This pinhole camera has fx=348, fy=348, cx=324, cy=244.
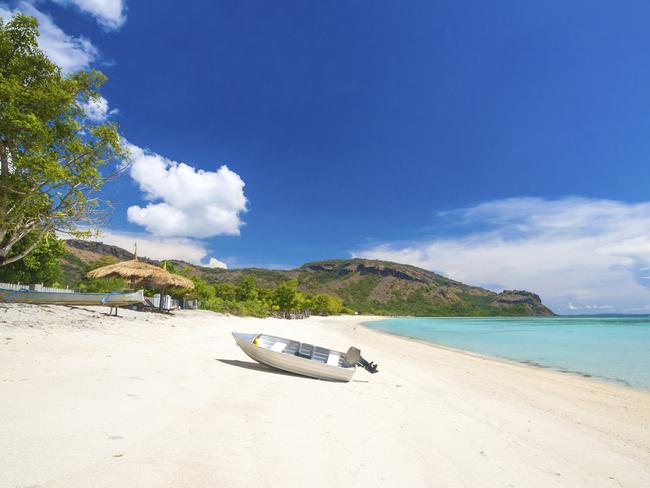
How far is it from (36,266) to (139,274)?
17.8 m

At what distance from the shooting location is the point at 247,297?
197 ft

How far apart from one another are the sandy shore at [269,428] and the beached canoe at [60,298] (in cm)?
897

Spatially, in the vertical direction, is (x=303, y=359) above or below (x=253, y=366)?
above

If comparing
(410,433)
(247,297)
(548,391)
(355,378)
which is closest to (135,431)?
(410,433)

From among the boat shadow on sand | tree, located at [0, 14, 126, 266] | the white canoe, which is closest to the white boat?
the white canoe

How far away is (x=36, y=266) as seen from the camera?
111 feet

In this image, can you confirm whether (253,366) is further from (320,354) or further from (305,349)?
(320,354)

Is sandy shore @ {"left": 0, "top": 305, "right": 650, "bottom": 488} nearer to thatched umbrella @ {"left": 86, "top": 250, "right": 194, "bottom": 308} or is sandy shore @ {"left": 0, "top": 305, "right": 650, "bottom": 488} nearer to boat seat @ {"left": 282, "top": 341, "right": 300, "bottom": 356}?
boat seat @ {"left": 282, "top": 341, "right": 300, "bottom": 356}

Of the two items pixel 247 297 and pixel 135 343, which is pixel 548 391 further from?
pixel 247 297

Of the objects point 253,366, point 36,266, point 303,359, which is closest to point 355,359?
point 303,359

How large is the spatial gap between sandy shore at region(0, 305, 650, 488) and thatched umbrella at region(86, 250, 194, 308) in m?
15.0

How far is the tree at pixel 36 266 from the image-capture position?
3266cm

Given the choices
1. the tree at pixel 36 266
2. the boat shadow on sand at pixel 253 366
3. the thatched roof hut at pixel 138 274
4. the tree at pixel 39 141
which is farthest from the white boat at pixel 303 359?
the tree at pixel 36 266

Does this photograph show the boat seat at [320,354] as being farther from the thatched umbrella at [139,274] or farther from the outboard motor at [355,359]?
the thatched umbrella at [139,274]
